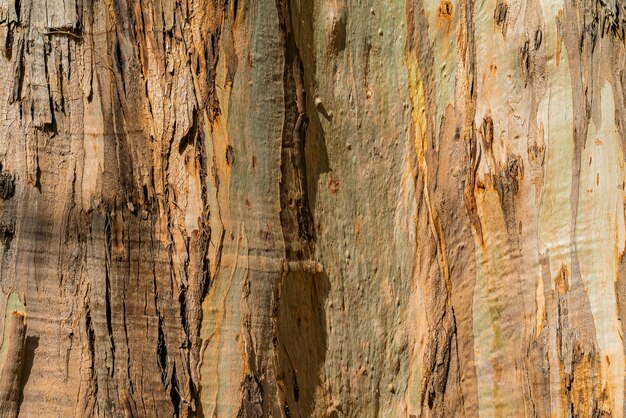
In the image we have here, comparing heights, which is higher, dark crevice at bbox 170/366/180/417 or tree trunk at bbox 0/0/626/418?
tree trunk at bbox 0/0/626/418

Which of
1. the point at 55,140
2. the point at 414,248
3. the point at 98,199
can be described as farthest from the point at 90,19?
the point at 414,248

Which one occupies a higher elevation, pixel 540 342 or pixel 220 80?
pixel 220 80

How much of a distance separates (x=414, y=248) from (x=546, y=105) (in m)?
0.37

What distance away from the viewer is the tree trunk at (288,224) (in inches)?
50.4

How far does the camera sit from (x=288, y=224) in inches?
54.2

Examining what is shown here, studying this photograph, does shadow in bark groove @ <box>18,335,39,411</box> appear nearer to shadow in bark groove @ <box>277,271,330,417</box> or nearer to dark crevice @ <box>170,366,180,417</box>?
dark crevice @ <box>170,366,180,417</box>

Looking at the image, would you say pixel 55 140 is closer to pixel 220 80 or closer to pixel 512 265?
pixel 220 80

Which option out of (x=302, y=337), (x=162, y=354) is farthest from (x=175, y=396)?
(x=302, y=337)

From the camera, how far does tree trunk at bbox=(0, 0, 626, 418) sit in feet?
4.20

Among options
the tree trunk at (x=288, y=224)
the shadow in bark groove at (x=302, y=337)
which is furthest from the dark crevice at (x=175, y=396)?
the shadow in bark groove at (x=302, y=337)

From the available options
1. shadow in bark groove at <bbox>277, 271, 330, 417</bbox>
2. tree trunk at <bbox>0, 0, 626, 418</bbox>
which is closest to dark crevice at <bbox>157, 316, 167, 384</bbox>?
tree trunk at <bbox>0, 0, 626, 418</bbox>

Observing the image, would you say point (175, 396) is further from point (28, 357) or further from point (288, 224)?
point (288, 224)

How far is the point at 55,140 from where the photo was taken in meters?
1.33

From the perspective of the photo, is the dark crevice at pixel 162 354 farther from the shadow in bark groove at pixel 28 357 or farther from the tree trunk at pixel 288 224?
the shadow in bark groove at pixel 28 357
